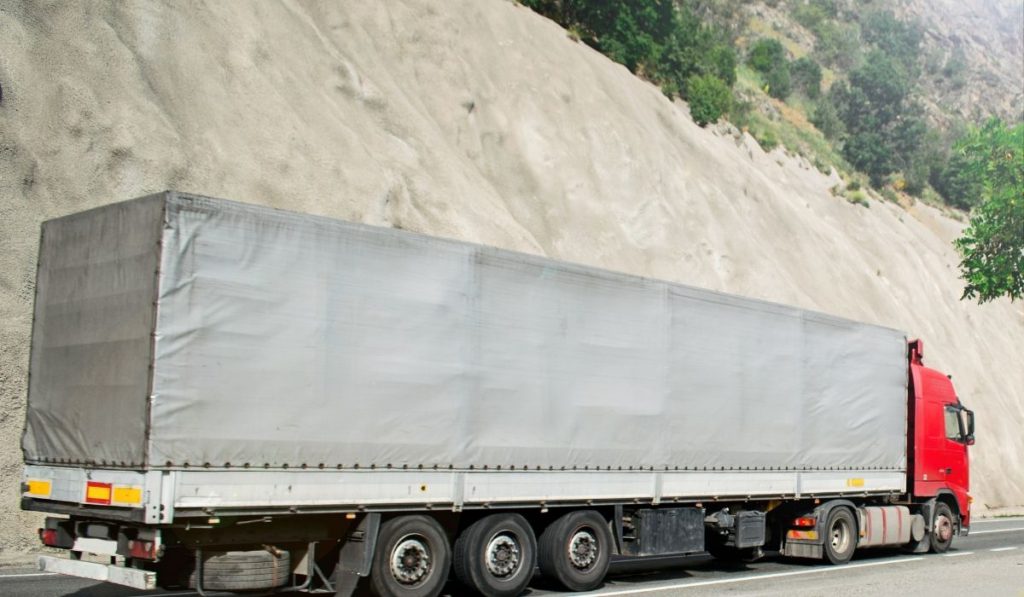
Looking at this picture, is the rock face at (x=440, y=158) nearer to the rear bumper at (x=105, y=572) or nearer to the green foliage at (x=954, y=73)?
the rear bumper at (x=105, y=572)

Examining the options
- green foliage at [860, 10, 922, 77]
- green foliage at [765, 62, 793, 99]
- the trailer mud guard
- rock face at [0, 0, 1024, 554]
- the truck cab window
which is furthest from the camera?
green foliage at [860, 10, 922, 77]

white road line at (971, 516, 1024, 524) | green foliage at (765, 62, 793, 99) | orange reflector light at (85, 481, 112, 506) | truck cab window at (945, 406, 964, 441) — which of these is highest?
green foliage at (765, 62, 793, 99)

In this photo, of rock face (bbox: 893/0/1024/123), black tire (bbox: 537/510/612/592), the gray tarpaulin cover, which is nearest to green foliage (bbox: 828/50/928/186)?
rock face (bbox: 893/0/1024/123)

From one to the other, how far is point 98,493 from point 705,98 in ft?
138

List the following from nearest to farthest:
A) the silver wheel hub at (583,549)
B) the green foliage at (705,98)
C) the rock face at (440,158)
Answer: the silver wheel hub at (583,549)
the rock face at (440,158)
the green foliage at (705,98)

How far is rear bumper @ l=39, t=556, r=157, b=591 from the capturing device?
32.0 feet

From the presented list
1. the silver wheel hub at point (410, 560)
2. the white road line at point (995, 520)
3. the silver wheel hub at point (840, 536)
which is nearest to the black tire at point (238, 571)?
the silver wheel hub at point (410, 560)

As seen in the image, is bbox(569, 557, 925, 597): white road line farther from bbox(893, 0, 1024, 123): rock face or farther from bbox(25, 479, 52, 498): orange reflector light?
bbox(893, 0, 1024, 123): rock face

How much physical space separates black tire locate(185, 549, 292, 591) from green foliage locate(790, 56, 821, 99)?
266ft

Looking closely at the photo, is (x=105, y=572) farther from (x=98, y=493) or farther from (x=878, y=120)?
(x=878, y=120)

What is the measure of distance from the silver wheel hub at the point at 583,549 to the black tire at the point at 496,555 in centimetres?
60

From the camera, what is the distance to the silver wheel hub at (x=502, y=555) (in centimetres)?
1211

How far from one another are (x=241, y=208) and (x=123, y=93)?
48.7ft

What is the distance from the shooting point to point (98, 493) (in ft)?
32.8
